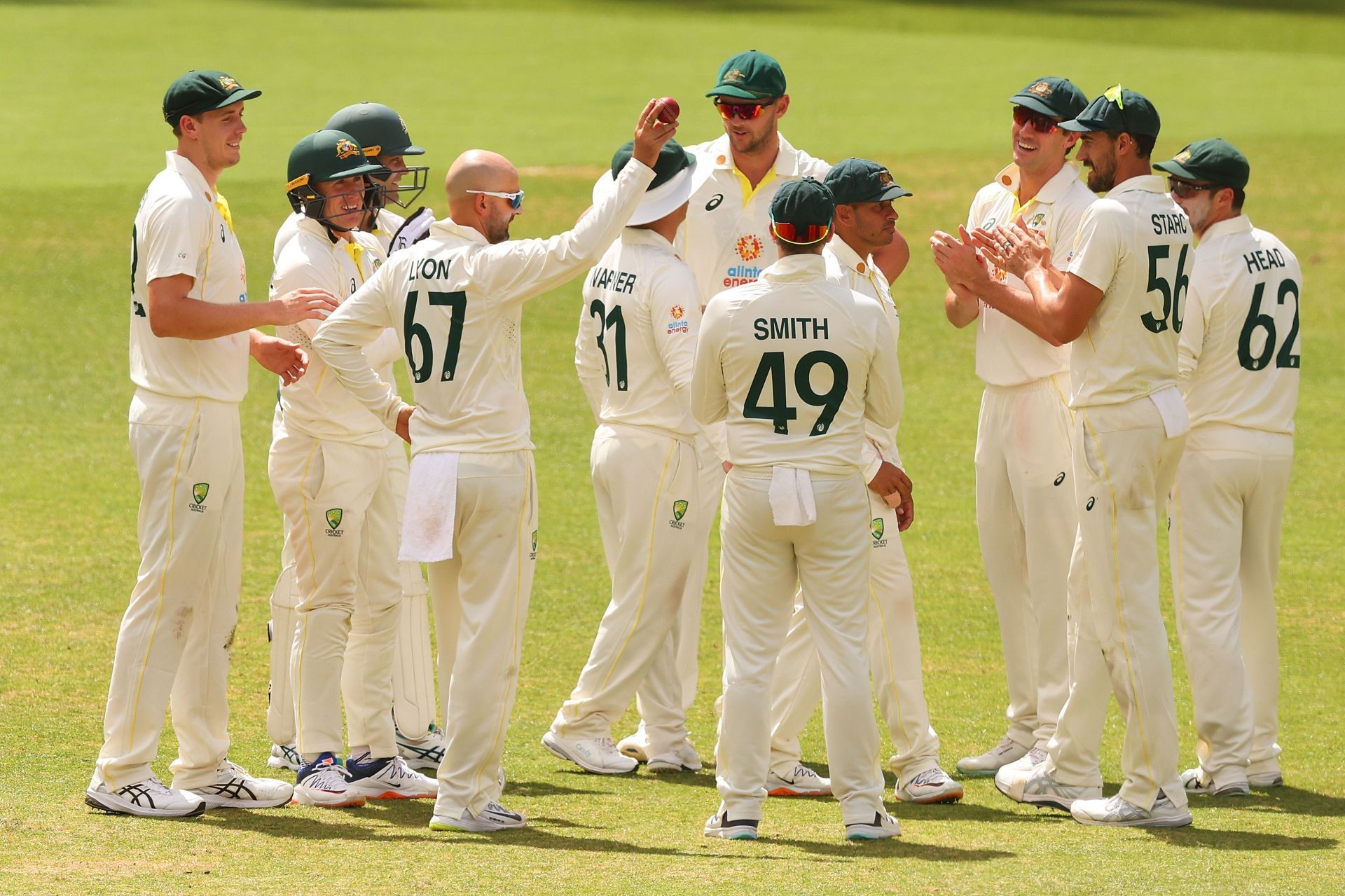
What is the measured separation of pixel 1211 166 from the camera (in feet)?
23.5

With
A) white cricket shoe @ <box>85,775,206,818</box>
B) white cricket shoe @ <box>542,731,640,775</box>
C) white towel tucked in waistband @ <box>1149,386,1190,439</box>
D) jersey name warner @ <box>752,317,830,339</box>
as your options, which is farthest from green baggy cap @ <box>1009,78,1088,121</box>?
white cricket shoe @ <box>85,775,206,818</box>

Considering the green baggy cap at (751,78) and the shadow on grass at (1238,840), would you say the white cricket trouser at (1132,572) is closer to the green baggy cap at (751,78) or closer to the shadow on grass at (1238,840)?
the shadow on grass at (1238,840)

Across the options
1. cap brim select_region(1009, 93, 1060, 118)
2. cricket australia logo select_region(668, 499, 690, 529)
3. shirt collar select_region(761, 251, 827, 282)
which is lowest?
cricket australia logo select_region(668, 499, 690, 529)

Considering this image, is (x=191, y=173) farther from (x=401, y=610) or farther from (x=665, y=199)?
(x=401, y=610)

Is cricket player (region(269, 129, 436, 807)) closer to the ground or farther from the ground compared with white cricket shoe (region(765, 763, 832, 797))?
farther from the ground

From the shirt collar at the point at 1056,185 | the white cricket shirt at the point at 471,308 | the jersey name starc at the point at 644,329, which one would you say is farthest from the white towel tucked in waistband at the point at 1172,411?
the white cricket shirt at the point at 471,308

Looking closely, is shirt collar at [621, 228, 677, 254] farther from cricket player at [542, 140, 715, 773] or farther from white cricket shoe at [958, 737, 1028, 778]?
white cricket shoe at [958, 737, 1028, 778]

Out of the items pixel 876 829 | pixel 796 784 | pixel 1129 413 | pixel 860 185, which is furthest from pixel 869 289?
pixel 876 829

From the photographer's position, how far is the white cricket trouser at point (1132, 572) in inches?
251

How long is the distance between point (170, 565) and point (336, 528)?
688mm

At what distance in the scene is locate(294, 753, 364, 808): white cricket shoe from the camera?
258 inches

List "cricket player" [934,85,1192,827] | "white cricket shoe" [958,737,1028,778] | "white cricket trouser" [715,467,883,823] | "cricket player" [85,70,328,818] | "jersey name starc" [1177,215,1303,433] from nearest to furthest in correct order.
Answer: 1. "white cricket trouser" [715,467,883,823]
2. "cricket player" [85,70,328,818]
3. "cricket player" [934,85,1192,827]
4. "jersey name starc" [1177,215,1303,433]
5. "white cricket shoe" [958,737,1028,778]

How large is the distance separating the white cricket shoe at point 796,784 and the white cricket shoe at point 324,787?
1.63 m

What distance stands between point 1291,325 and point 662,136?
3.00m
